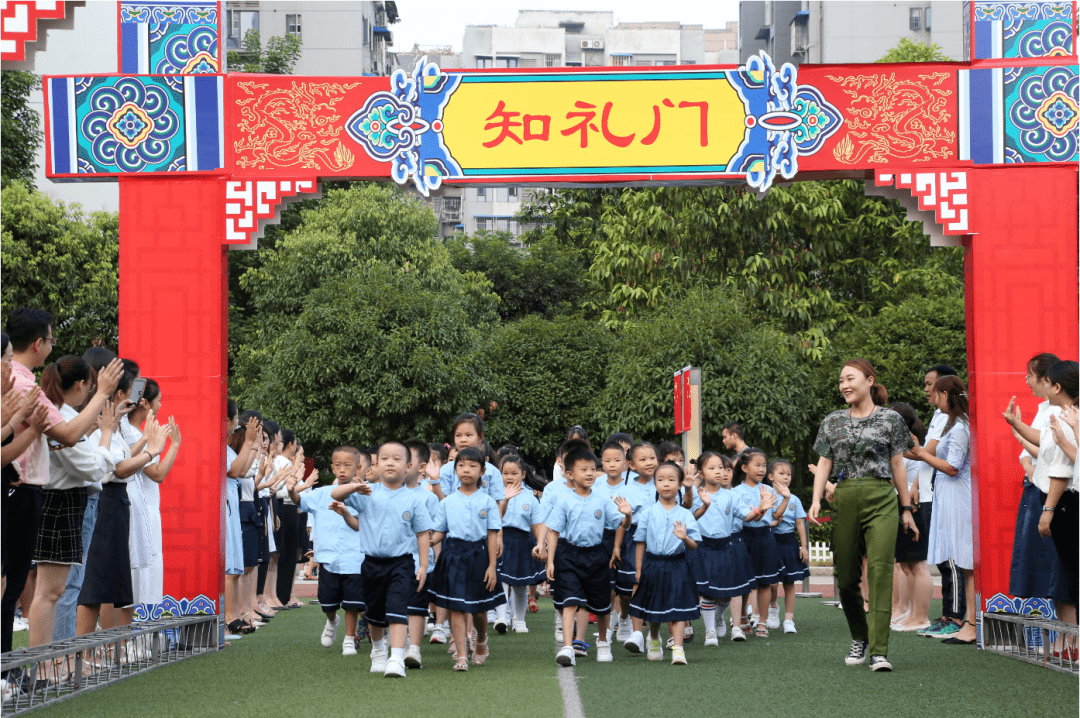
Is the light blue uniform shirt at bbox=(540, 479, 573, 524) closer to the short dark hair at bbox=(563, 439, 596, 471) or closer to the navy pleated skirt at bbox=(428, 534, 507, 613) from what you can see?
the short dark hair at bbox=(563, 439, 596, 471)

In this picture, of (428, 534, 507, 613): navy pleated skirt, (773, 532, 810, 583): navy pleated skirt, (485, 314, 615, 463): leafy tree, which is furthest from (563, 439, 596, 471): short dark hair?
(485, 314, 615, 463): leafy tree

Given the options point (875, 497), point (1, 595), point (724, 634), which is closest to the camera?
point (1, 595)

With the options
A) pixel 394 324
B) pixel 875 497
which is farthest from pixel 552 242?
pixel 875 497

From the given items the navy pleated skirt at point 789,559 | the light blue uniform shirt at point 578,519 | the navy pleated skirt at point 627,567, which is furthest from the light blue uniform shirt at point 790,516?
the light blue uniform shirt at point 578,519

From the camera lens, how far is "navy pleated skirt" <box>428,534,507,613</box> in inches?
316

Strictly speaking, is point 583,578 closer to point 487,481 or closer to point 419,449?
point 487,481

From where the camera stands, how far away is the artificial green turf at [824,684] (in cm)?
608

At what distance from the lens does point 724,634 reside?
10.0 m

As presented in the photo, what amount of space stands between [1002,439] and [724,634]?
259 centimetres

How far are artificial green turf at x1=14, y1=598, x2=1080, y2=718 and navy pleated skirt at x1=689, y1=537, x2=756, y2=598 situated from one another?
54cm

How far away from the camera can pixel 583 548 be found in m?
8.35

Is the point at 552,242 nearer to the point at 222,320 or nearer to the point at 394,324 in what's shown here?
the point at 394,324

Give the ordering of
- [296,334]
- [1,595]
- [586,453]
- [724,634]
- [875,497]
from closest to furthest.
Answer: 1. [1,595]
2. [875,497]
3. [586,453]
4. [724,634]
5. [296,334]

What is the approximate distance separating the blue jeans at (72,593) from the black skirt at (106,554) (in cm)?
67
